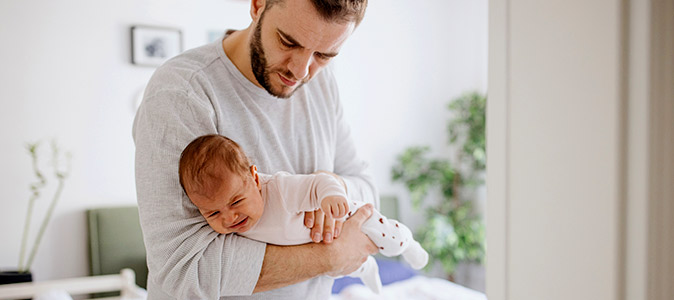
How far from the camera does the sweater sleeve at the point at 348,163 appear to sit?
1264mm

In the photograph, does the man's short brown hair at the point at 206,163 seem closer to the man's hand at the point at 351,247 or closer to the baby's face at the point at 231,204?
the baby's face at the point at 231,204

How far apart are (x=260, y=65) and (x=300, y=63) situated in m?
0.09

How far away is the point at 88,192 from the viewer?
3.31 m

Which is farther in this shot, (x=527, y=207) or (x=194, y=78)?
(x=194, y=78)

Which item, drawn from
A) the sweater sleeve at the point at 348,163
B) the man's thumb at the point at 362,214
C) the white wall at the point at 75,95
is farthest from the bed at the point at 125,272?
the man's thumb at the point at 362,214

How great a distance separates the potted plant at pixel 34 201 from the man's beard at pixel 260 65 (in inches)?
92.6

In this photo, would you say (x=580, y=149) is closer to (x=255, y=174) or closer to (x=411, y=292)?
(x=255, y=174)

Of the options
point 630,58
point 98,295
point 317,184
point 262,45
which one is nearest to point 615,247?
point 630,58

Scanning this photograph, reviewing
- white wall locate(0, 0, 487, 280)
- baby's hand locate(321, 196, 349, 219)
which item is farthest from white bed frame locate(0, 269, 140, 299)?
baby's hand locate(321, 196, 349, 219)

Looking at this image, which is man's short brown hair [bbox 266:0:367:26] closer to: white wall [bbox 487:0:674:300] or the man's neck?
the man's neck

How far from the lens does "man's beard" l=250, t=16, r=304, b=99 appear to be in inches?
41.0

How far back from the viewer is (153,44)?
3434mm

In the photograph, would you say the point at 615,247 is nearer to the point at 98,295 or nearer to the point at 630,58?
the point at 630,58

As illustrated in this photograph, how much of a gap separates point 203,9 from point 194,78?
2.79m
